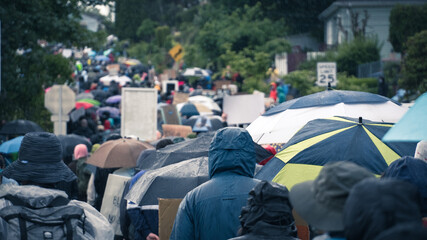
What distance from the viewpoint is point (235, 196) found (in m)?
4.80

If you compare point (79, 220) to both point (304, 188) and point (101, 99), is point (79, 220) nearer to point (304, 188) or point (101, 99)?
point (304, 188)

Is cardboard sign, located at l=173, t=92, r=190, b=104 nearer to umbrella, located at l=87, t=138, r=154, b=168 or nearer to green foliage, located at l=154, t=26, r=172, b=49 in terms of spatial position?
umbrella, located at l=87, t=138, r=154, b=168

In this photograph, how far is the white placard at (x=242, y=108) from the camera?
598 inches

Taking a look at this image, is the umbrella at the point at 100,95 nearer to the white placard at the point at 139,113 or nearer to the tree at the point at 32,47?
the tree at the point at 32,47

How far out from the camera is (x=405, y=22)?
3544 cm

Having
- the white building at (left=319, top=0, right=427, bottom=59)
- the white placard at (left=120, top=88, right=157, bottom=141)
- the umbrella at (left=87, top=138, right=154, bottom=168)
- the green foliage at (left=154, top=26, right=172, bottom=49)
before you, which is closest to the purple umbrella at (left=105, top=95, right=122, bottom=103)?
the white placard at (left=120, top=88, right=157, bottom=141)

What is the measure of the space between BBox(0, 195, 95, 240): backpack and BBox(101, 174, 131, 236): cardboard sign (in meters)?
4.21

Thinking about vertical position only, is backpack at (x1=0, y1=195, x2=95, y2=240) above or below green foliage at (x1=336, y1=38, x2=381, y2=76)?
below

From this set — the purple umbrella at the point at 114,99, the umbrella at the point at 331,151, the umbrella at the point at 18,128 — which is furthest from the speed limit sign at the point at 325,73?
the umbrella at the point at 331,151

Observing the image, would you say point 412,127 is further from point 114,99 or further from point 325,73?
point 114,99

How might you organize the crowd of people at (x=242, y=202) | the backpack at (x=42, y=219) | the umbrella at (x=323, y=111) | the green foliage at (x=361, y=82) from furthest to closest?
the green foliage at (x=361, y=82), the umbrella at (x=323, y=111), the backpack at (x=42, y=219), the crowd of people at (x=242, y=202)

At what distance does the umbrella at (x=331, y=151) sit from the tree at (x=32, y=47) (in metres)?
10.9

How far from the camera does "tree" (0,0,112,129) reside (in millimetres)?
16484

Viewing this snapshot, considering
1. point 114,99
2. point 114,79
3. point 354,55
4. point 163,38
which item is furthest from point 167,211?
point 163,38
